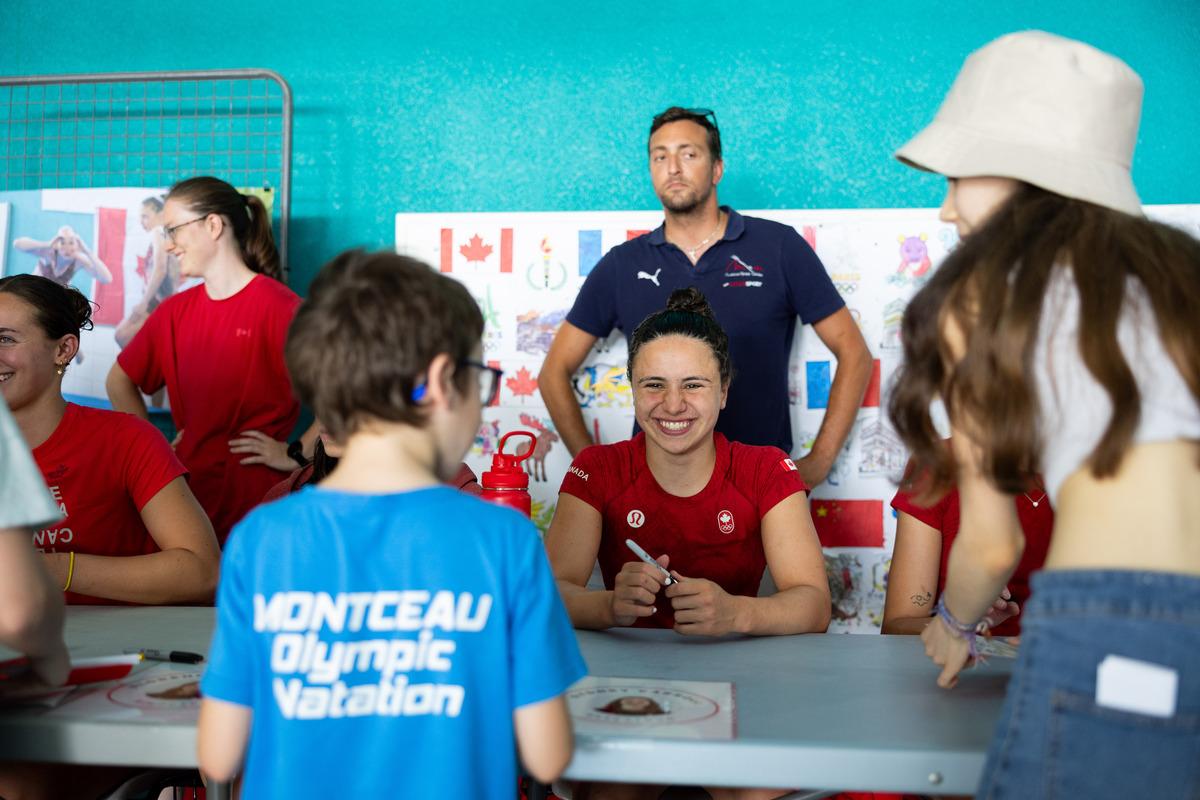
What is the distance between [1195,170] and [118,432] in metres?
2.84

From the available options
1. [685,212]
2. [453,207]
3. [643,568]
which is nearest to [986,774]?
[643,568]

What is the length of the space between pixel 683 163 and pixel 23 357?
61.9 inches

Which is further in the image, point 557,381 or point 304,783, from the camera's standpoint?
point 557,381

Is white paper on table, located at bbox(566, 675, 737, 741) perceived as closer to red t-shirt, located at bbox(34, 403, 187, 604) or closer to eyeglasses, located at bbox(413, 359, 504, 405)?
eyeglasses, located at bbox(413, 359, 504, 405)

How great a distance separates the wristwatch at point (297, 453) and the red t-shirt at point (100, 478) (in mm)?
756

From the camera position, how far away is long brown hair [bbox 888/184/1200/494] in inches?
31.0

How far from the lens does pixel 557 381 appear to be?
9.00 feet

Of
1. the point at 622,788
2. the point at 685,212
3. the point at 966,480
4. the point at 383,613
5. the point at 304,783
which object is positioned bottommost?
the point at 622,788

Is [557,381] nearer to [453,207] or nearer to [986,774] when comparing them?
[453,207]

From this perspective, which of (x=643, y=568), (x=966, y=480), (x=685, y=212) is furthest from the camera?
(x=685, y=212)

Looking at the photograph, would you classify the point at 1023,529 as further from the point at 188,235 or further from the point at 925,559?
the point at 188,235

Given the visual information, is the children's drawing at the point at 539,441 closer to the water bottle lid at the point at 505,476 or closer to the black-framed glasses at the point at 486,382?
the water bottle lid at the point at 505,476

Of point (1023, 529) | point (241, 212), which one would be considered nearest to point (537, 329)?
point (241, 212)

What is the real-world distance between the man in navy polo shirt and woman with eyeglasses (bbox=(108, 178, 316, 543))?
957 millimetres
